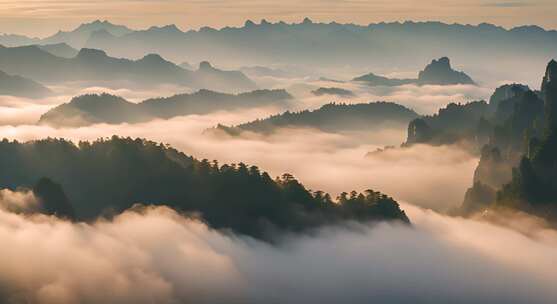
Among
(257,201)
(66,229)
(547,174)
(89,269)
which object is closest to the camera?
(89,269)

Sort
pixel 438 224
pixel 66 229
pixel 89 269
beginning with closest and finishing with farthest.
Result: pixel 89 269
pixel 66 229
pixel 438 224

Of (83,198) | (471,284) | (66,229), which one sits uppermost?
(83,198)

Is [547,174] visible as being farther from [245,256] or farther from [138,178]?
[138,178]

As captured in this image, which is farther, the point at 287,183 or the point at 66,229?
the point at 287,183

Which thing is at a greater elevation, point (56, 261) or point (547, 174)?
point (547, 174)

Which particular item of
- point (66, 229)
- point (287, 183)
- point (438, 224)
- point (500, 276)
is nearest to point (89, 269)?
point (66, 229)

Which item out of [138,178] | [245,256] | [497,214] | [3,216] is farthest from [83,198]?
[497,214]
